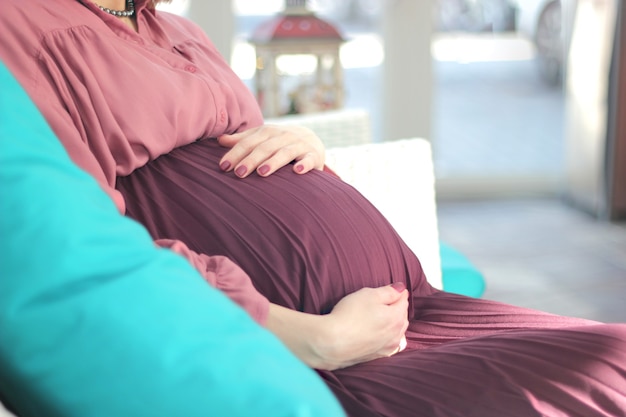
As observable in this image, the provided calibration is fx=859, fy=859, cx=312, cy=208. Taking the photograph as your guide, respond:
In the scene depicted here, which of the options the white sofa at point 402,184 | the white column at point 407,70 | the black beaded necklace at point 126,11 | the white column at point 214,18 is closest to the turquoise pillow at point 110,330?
the black beaded necklace at point 126,11

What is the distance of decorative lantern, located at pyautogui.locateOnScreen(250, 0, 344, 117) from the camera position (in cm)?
396

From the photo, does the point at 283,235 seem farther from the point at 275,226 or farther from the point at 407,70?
the point at 407,70

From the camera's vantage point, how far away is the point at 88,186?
2.38 ft

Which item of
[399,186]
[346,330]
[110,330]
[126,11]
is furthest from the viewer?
[399,186]

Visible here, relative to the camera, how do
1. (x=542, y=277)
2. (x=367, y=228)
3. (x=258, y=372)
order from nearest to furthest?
(x=258, y=372) → (x=367, y=228) → (x=542, y=277)

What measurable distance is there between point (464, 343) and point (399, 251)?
24 centimetres

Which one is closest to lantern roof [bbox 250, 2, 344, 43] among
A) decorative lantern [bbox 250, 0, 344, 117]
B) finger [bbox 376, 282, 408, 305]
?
decorative lantern [bbox 250, 0, 344, 117]

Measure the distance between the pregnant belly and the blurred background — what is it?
83.8 inches

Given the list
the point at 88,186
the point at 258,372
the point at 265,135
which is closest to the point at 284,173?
the point at 265,135

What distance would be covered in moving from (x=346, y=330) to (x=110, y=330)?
0.52m

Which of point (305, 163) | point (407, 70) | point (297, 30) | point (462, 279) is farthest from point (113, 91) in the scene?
point (407, 70)

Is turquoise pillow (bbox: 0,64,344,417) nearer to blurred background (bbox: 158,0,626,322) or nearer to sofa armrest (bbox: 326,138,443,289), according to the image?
sofa armrest (bbox: 326,138,443,289)

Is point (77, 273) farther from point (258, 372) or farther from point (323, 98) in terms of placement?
point (323, 98)

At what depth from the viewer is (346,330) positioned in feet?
3.65
